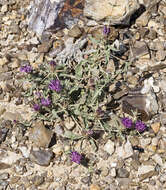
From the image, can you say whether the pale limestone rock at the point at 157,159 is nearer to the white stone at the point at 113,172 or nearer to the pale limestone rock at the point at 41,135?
the white stone at the point at 113,172

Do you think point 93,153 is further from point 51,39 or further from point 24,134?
point 51,39

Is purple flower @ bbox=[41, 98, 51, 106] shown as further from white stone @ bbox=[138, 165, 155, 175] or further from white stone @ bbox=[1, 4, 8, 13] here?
Answer: white stone @ bbox=[1, 4, 8, 13]

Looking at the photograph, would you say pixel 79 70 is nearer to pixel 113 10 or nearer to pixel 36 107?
pixel 36 107

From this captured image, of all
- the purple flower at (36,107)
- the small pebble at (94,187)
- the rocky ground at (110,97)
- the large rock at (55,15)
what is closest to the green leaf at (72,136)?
the rocky ground at (110,97)

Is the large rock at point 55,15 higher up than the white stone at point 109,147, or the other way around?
the large rock at point 55,15

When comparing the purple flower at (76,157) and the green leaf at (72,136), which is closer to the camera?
the purple flower at (76,157)

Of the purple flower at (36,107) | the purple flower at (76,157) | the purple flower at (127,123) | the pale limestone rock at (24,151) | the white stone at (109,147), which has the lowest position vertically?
the pale limestone rock at (24,151)

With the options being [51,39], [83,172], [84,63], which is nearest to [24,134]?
[83,172]
